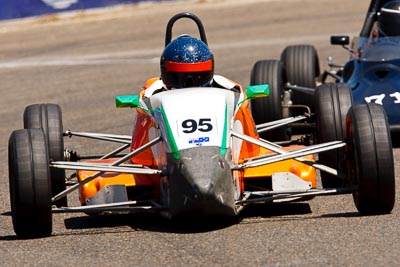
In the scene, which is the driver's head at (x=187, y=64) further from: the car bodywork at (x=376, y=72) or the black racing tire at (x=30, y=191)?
the car bodywork at (x=376, y=72)

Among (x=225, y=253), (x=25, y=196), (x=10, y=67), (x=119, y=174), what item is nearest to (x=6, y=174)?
(x=119, y=174)

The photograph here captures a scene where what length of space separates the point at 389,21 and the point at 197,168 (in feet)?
20.5

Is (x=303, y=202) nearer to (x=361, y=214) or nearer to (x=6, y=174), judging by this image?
(x=361, y=214)

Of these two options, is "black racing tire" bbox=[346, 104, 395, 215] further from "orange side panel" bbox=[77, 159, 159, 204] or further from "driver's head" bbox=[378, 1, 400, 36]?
"driver's head" bbox=[378, 1, 400, 36]

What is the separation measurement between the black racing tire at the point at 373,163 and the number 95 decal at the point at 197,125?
0.96 m

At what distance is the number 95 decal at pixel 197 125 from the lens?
27.3ft

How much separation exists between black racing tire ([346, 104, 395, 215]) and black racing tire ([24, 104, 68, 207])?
7.51 feet

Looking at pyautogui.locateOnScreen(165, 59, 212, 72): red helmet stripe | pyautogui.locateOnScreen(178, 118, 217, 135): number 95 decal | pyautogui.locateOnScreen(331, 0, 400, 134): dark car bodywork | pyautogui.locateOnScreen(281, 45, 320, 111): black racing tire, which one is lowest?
pyautogui.locateOnScreen(281, 45, 320, 111): black racing tire

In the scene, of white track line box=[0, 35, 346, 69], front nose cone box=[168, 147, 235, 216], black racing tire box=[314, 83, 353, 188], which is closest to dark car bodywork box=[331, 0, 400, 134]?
black racing tire box=[314, 83, 353, 188]

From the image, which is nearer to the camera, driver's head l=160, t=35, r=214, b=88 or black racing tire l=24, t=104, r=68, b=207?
driver's head l=160, t=35, r=214, b=88

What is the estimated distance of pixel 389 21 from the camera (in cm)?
1366

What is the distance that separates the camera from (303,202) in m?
9.35

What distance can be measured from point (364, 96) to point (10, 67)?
10669mm

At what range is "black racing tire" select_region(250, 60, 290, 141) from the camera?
39.8 feet
